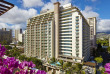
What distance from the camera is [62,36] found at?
28641mm

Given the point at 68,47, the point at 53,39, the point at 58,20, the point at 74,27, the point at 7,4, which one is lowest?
the point at 68,47

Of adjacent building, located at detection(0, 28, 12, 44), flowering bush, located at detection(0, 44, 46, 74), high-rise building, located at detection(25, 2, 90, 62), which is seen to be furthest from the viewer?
adjacent building, located at detection(0, 28, 12, 44)

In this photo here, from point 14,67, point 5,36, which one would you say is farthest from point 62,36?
point 5,36

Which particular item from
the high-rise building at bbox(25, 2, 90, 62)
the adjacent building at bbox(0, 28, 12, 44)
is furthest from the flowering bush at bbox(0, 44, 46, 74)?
the adjacent building at bbox(0, 28, 12, 44)

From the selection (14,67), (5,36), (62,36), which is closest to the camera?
(14,67)

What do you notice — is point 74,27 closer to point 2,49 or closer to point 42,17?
point 42,17

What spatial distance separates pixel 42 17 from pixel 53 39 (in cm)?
1555

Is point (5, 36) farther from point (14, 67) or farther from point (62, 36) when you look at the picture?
point (14, 67)

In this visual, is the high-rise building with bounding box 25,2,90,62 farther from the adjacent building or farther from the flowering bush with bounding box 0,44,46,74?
the adjacent building

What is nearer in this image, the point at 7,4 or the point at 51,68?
the point at 7,4

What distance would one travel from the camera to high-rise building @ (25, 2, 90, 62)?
81.9 feet

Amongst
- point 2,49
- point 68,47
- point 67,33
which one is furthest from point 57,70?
point 2,49

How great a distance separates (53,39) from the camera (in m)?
29.6

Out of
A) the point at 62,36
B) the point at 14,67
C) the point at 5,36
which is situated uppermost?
the point at 5,36
